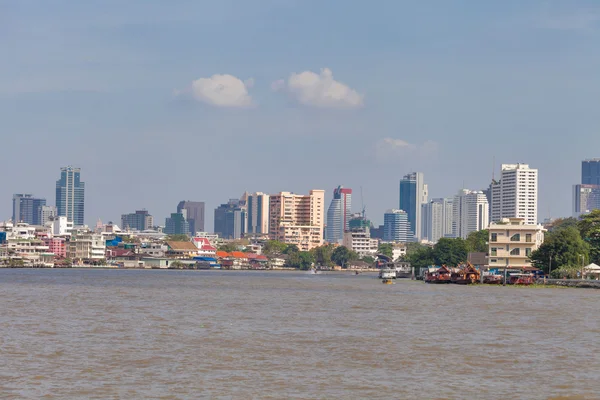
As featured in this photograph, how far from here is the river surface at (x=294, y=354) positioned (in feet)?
98.1

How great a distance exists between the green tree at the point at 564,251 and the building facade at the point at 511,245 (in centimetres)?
1313

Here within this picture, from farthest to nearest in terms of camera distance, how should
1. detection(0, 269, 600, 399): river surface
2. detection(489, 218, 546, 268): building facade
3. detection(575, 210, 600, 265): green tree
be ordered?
detection(489, 218, 546, 268): building facade → detection(575, 210, 600, 265): green tree → detection(0, 269, 600, 399): river surface

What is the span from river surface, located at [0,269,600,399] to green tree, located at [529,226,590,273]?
74.7 m

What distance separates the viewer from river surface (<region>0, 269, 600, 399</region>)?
98.1ft

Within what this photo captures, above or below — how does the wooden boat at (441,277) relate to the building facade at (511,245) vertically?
below

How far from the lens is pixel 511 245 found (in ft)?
507

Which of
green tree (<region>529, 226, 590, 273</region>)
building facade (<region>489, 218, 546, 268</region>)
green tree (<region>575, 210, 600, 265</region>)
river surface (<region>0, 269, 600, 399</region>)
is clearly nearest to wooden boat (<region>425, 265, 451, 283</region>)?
building facade (<region>489, 218, 546, 268</region>)

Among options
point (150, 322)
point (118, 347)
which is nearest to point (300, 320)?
point (150, 322)

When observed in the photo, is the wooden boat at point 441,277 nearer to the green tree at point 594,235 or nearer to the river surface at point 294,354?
the green tree at point 594,235

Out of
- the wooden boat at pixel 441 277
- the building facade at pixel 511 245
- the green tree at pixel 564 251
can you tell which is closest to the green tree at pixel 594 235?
the green tree at pixel 564 251

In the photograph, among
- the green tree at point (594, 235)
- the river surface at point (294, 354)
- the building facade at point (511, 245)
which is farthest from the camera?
the building facade at point (511, 245)

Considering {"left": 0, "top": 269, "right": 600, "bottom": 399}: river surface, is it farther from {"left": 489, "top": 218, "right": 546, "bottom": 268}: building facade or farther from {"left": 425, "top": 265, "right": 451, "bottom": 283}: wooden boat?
{"left": 489, "top": 218, "right": 546, "bottom": 268}: building facade

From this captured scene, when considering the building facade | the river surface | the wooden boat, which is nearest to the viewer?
the river surface

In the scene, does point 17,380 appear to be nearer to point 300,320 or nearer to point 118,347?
point 118,347
